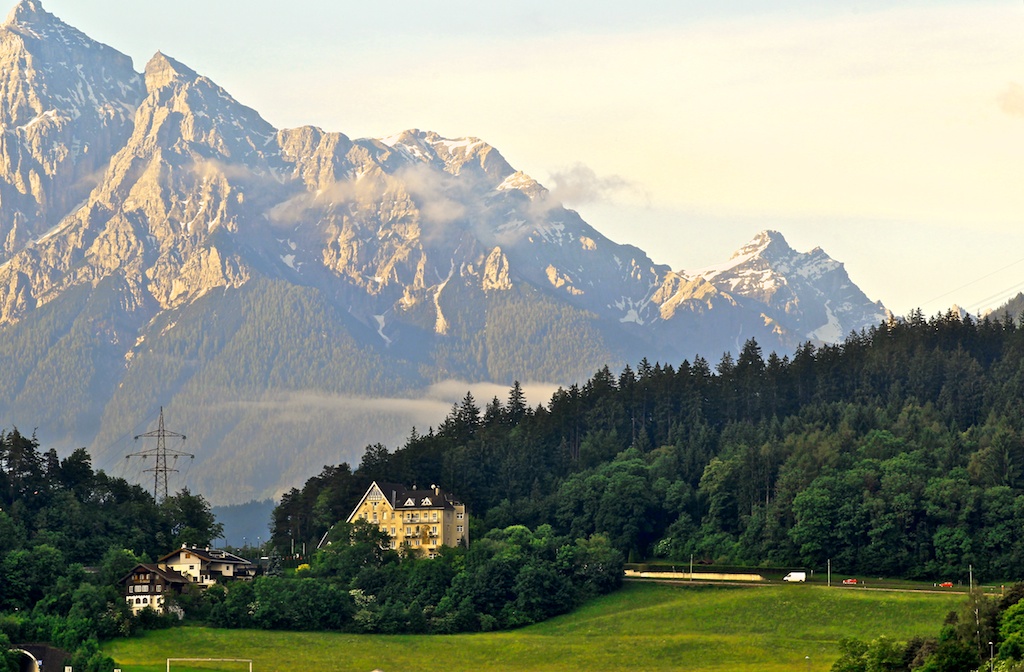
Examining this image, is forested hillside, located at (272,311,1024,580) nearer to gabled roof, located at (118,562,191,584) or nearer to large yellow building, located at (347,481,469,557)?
large yellow building, located at (347,481,469,557)

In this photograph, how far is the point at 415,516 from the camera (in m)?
190

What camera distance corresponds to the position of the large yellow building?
620 ft

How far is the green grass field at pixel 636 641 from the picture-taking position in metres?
145

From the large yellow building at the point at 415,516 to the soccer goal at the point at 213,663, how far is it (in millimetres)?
42386

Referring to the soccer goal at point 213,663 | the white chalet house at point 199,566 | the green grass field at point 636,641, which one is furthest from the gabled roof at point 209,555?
the soccer goal at point 213,663

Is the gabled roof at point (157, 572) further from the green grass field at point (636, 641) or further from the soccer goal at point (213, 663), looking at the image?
the soccer goal at point (213, 663)

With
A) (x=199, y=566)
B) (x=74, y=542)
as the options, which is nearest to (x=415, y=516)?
(x=199, y=566)

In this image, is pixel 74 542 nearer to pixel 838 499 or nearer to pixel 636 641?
pixel 636 641

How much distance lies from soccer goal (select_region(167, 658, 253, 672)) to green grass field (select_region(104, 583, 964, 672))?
1.01ft

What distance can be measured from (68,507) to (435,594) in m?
34.7

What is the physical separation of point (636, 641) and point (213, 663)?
33.1 m

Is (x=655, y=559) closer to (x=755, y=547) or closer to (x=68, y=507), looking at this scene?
(x=755, y=547)

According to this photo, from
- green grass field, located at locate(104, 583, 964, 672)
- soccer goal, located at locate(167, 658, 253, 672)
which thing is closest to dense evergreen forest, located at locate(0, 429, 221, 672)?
green grass field, located at locate(104, 583, 964, 672)

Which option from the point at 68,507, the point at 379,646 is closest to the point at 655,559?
the point at 379,646
